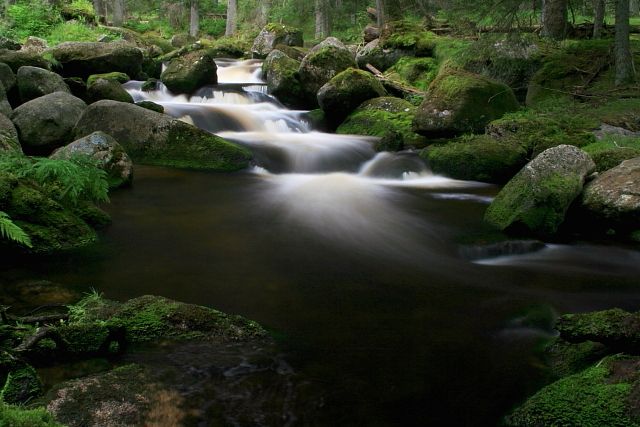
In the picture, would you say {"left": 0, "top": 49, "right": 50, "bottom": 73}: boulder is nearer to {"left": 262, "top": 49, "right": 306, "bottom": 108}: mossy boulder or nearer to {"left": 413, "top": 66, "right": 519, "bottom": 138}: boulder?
{"left": 262, "top": 49, "right": 306, "bottom": 108}: mossy boulder

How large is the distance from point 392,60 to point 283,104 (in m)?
4.52

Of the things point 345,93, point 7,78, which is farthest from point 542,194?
point 7,78

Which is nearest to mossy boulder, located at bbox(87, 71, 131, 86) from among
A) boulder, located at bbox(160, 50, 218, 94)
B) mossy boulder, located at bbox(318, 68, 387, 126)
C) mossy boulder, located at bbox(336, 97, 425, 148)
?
boulder, located at bbox(160, 50, 218, 94)

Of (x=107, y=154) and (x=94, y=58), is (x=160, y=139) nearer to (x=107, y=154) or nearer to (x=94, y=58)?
(x=107, y=154)

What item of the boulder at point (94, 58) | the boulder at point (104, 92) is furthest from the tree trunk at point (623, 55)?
the boulder at point (94, 58)

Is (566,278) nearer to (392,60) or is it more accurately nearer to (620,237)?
(620,237)

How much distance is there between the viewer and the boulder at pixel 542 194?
22.6 ft

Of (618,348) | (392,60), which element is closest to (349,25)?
(392,60)

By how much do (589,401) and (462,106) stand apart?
31.7 ft

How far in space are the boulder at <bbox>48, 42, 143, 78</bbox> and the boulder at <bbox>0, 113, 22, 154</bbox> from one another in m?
7.16

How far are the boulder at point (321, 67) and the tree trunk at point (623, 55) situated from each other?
702 centimetres

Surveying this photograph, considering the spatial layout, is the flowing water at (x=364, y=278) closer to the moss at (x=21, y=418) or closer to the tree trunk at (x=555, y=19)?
the moss at (x=21, y=418)

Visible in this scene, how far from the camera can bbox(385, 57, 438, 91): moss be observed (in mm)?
16781

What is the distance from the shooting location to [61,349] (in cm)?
319
